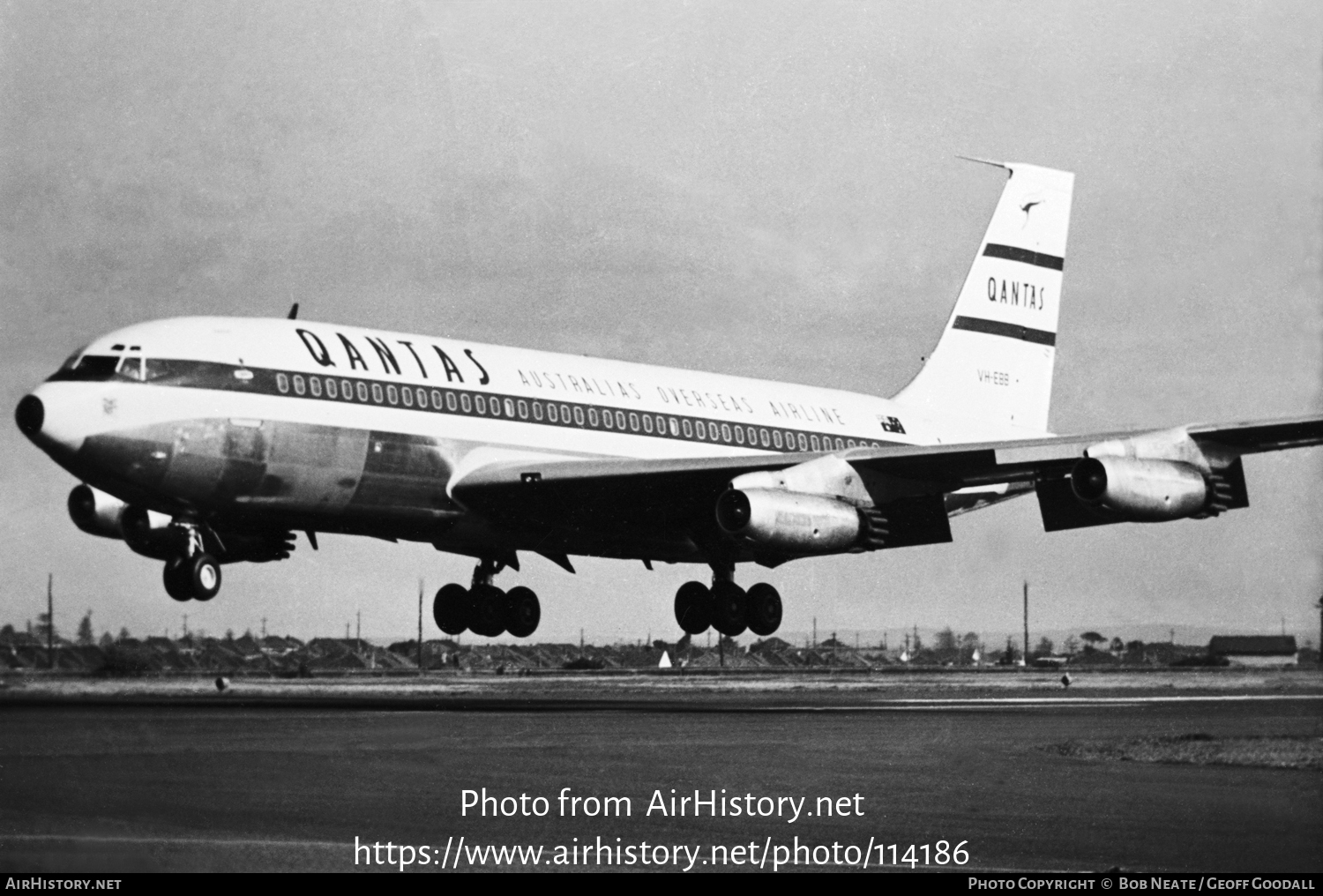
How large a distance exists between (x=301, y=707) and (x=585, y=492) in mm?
7113

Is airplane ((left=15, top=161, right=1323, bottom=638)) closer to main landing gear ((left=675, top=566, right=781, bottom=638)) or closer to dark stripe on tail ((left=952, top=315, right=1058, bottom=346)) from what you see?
main landing gear ((left=675, top=566, right=781, bottom=638))

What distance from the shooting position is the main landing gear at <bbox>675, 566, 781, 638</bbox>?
41.9 meters

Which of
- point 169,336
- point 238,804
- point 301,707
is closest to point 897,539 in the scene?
point 301,707

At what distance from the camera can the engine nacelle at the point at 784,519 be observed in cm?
3575

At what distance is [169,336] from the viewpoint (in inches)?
1251

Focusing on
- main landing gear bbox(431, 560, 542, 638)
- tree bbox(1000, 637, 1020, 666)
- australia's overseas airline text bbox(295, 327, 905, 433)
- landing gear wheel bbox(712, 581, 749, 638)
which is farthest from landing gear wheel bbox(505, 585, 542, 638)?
tree bbox(1000, 637, 1020, 666)

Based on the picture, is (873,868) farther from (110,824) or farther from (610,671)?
(610,671)

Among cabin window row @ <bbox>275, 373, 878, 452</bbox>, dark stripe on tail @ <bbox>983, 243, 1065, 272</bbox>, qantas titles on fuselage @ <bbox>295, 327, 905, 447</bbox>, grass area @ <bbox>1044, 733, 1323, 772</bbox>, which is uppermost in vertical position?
dark stripe on tail @ <bbox>983, 243, 1065, 272</bbox>

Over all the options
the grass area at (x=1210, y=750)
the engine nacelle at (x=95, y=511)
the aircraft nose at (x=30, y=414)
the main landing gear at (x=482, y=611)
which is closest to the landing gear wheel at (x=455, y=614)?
the main landing gear at (x=482, y=611)

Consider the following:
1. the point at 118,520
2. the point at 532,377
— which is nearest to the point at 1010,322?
the point at 532,377

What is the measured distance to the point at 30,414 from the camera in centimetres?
3033

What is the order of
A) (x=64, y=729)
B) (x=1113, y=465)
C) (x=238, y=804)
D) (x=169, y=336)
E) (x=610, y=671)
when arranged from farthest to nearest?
(x=610, y=671)
(x=1113, y=465)
(x=169, y=336)
(x=64, y=729)
(x=238, y=804)

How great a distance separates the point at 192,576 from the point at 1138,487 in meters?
17.7

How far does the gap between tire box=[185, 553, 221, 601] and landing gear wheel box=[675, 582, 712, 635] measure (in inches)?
532
